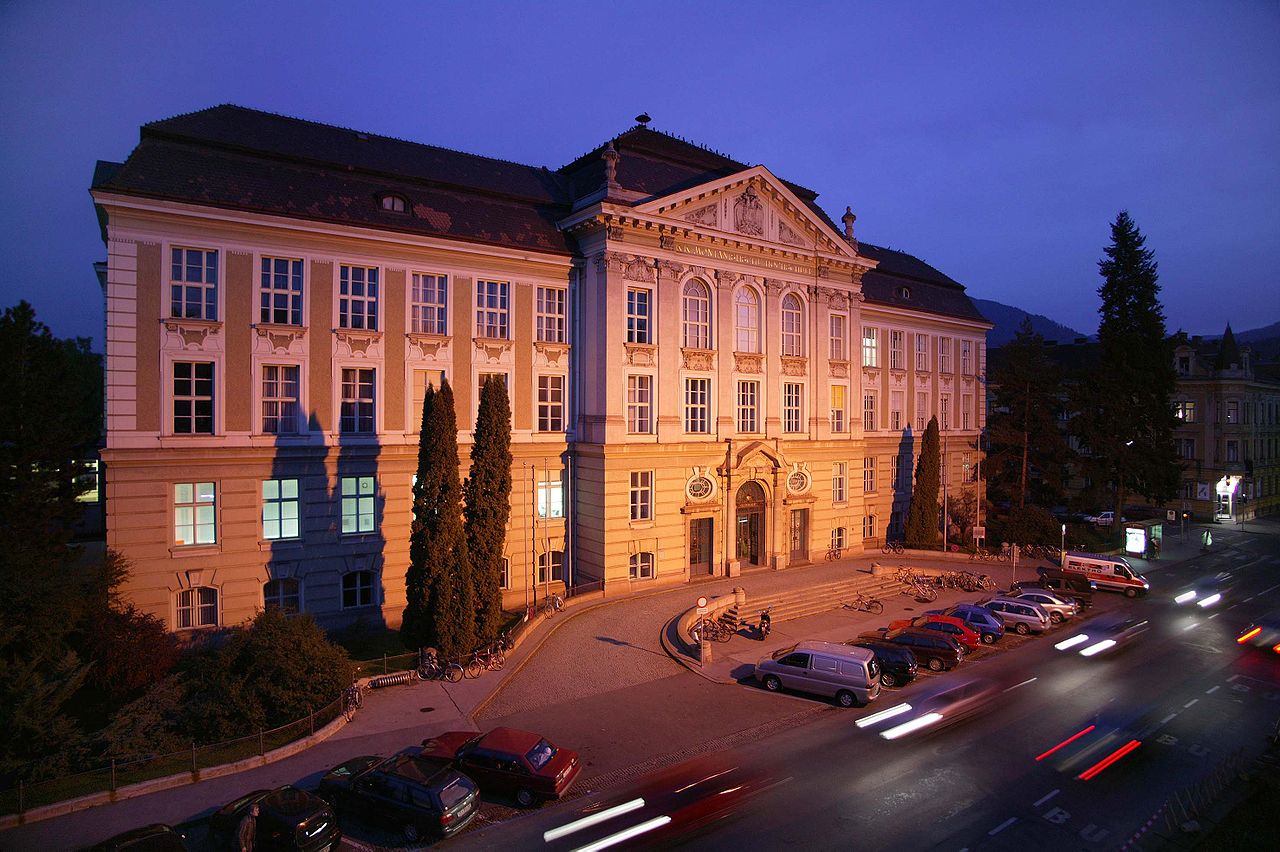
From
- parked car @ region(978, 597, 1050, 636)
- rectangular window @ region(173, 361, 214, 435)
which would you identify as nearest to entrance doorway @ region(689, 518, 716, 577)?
parked car @ region(978, 597, 1050, 636)

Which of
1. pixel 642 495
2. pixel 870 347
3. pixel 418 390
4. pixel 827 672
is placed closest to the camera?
pixel 827 672

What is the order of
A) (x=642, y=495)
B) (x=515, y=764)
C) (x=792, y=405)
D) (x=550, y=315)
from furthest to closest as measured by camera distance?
(x=792, y=405) < (x=550, y=315) < (x=642, y=495) < (x=515, y=764)

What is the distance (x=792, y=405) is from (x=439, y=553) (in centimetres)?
2337

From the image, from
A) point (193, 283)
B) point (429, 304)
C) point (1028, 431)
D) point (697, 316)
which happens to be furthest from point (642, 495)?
point (1028, 431)

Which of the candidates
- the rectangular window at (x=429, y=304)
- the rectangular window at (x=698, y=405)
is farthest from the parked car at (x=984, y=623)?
the rectangular window at (x=429, y=304)

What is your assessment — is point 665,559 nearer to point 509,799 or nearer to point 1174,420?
point 509,799

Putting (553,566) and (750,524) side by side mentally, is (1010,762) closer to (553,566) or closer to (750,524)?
(750,524)

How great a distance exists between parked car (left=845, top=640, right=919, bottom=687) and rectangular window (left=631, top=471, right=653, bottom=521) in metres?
13.0

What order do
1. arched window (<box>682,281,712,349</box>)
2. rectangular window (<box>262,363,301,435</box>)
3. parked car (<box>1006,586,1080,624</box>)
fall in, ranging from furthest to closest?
1. arched window (<box>682,281,712,349</box>)
2. parked car (<box>1006,586,1080,624</box>)
3. rectangular window (<box>262,363,301,435</box>)

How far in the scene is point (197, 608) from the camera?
2719 centimetres

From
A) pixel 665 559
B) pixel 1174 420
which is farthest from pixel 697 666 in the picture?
pixel 1174 420

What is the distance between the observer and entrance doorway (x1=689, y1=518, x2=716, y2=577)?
37.1m

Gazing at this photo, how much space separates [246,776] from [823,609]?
24629 mm

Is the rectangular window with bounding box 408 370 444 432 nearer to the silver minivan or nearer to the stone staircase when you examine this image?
the stone staircase
